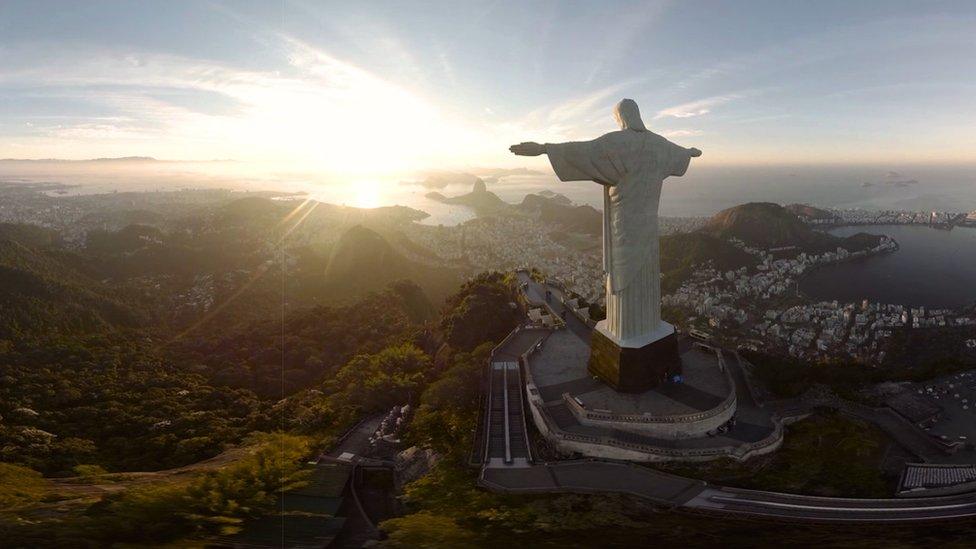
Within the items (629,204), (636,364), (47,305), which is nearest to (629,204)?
(629,204)

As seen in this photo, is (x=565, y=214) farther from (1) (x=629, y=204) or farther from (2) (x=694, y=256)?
(1) (x=629, y=204)

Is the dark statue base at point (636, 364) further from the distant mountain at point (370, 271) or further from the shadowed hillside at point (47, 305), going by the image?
the distant mountain at point (370, 271)

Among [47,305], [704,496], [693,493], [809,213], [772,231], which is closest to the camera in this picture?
[704,496]

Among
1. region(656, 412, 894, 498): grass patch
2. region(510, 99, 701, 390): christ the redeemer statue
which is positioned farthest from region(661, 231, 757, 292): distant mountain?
region(510, 99, 701, 390): christ the redeemer statue

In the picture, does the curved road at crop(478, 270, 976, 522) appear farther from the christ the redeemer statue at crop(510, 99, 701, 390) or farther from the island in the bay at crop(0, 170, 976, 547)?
the christ the redeemer statue at crop(510, 99, 701, 390)

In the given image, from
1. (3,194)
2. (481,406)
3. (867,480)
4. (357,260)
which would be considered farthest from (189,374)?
(3,194)
